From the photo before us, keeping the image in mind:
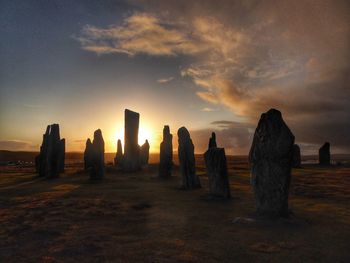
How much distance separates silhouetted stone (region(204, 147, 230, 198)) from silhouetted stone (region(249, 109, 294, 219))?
4169 millimetres

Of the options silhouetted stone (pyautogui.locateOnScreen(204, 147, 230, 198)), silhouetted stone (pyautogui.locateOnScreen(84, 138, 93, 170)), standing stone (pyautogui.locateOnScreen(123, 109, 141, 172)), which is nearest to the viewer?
silhouetted stone (pyautogui.locateOnScreen(204, 147, 230, 198))

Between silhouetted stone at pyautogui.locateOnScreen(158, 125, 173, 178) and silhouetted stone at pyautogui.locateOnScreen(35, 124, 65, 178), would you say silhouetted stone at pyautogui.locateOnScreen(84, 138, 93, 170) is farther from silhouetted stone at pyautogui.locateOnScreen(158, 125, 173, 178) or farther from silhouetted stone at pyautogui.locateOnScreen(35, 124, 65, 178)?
silhouetted stone at pyautogui.locateOnScreen(158, 125, 173, 178)

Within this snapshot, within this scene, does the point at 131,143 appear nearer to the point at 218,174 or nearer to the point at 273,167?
the point at 218,174

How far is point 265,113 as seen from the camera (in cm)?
1391

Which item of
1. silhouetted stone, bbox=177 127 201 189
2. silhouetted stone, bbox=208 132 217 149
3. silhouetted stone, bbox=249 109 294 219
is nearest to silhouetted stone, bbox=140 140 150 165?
silhouetted stone, bbox=208 132 217 149

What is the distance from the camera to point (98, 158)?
28.9 metres

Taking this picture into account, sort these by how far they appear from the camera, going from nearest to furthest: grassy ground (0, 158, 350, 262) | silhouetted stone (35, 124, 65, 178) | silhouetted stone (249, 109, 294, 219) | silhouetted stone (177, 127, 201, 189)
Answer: grassy ground (0, 158, 350, 262) → silhouetted stone (249, 109, 294, 219) → silhouetted stone (177, 127, 201, 189) → silhouetted stone (35, 124, 65, 178)

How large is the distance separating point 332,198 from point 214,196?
252 inches

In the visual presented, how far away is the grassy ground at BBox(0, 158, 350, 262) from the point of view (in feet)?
28.4

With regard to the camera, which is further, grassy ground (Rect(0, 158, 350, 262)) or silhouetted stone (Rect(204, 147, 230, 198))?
silhouetted stone (Rect(204, 147, 230, 198))

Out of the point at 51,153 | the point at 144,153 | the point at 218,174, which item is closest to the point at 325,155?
the point at 144,153

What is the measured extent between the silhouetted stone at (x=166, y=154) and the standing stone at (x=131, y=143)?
698 cm

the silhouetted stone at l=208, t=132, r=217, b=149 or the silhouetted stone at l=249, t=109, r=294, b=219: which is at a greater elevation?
the silhouetted stone at l=208, t=132, r=217, b=149

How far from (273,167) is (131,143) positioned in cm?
2681
